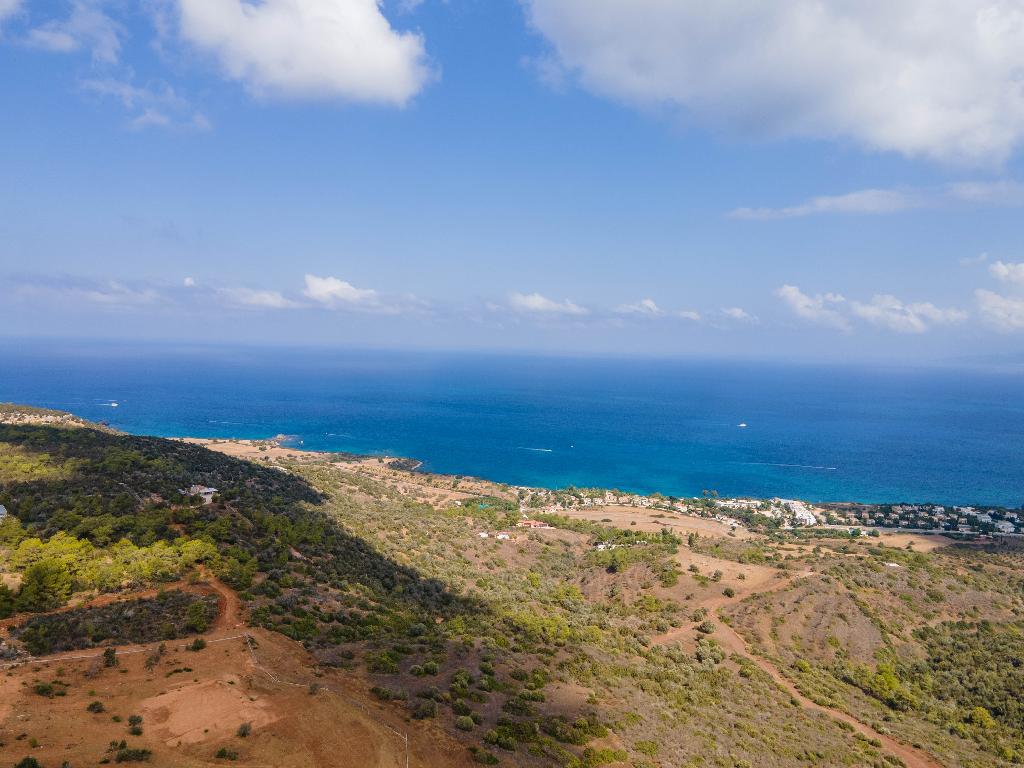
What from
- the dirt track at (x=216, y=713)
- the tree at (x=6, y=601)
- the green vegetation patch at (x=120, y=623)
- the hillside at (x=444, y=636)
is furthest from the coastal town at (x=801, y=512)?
the tree at (x=6, y=601)

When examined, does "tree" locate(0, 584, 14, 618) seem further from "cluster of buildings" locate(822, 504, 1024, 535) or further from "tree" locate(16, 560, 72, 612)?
"cluster of buildings" locate(822, 504, 1024, 535)

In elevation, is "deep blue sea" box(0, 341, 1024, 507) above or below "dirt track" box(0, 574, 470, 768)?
below

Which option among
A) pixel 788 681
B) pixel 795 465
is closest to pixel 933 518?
pixel 795 465

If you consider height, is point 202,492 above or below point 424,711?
above

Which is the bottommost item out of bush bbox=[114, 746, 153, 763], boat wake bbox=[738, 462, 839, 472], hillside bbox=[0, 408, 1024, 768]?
boat wake bbox=[738, 462, 839, 472]

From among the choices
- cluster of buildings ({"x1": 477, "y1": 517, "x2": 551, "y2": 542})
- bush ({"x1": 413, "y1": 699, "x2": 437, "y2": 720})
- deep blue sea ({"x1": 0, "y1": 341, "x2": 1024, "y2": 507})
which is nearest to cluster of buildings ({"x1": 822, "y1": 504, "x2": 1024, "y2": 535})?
deep blue sea ({"x1": 0, "y1": 341, "x2": 1024, "y2": 507})

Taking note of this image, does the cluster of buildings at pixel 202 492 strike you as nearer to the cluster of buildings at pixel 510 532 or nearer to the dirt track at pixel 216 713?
the dirt track at pixel 216 713

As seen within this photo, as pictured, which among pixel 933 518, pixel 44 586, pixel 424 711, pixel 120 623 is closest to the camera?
pixel 424 711

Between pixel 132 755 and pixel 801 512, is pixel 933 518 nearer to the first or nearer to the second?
pixel 801 512
